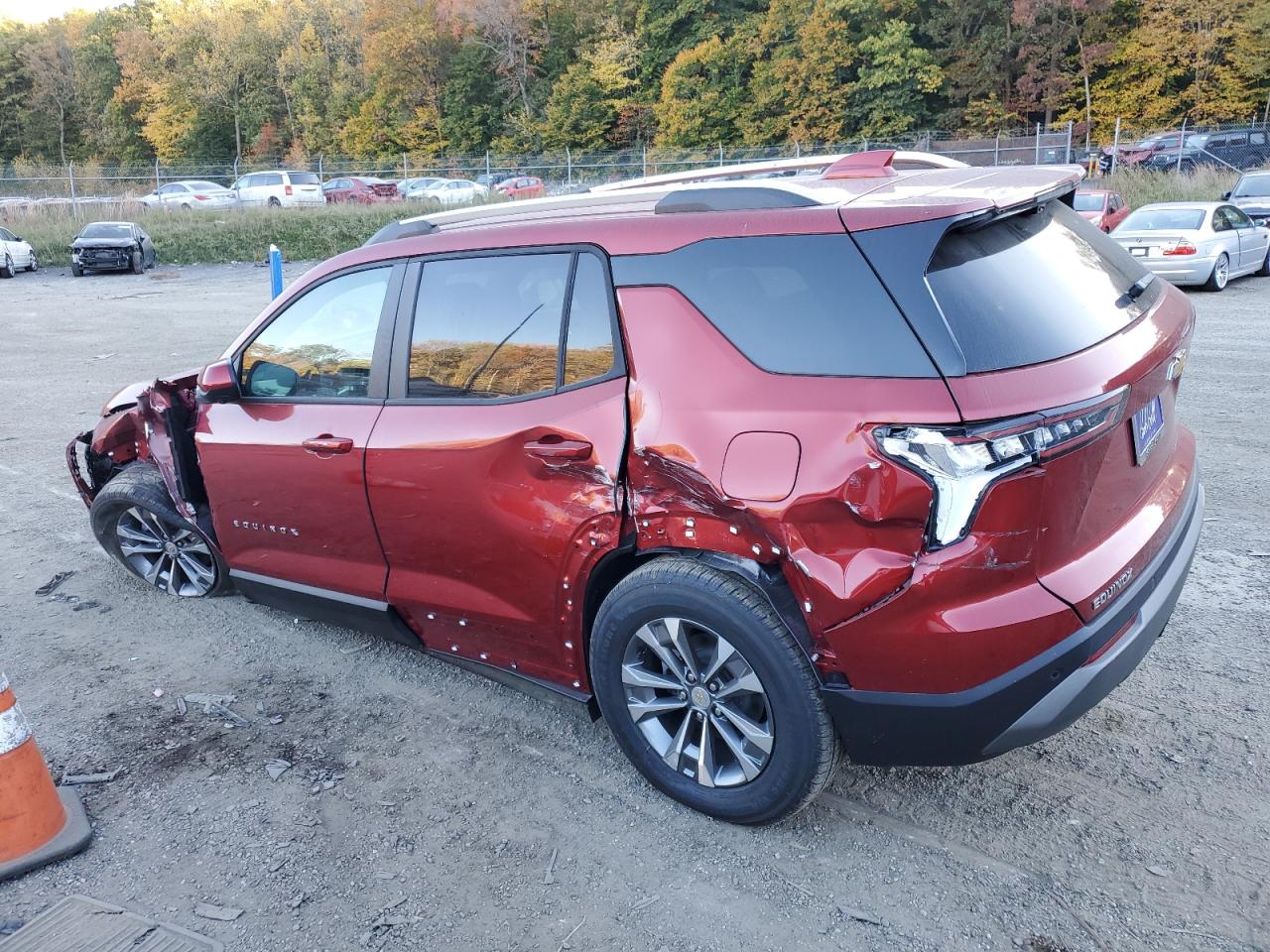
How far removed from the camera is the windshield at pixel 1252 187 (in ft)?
63.6

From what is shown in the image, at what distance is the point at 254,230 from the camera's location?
28.7 meters

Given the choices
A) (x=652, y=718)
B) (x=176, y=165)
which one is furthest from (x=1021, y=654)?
(x=176, y=165)

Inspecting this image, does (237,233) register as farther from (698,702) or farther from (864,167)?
(698,702)

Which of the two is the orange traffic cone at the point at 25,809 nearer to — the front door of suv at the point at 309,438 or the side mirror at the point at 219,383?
the front door of suv at the point at 309,438

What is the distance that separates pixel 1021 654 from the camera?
2414 mm

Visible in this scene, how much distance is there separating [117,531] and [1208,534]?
5.72 metres

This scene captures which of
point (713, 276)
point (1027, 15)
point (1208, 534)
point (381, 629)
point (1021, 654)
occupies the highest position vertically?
point (1027, 15)

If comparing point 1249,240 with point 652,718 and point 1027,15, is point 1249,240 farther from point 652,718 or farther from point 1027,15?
point 1027,15

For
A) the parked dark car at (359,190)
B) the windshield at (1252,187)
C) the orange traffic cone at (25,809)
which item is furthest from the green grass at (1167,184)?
the orange traffic cone at (25,809)

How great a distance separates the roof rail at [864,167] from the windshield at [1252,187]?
19981mm

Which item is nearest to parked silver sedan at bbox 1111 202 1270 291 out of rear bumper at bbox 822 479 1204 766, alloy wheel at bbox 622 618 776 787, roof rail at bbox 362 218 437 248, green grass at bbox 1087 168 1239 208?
green grass at bbox 1087 168 1239 208

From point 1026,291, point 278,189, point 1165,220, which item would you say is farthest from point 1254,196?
point 278,189

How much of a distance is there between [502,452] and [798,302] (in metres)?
1.09

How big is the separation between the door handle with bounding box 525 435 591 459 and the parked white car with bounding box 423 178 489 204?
109ft
